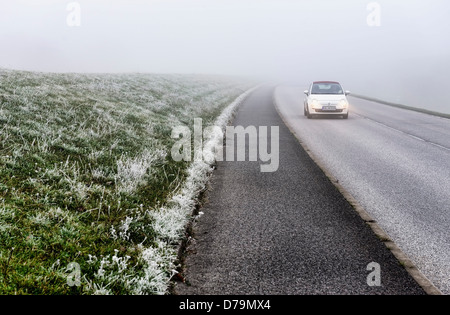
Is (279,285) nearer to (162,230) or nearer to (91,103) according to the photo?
(162,230)

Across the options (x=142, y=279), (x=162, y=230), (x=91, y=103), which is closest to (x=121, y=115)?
(x=91, y=103)

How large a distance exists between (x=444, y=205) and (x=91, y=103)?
9.86 meters

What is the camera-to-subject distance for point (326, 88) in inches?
728

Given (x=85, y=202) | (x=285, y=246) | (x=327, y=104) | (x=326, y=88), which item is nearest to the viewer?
(x=285, y=246)

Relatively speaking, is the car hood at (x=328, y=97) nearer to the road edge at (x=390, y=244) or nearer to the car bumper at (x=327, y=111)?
the car bumper at (x=327, y=111)

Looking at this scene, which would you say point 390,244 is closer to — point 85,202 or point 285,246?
point 285,246

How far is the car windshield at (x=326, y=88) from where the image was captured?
59.4ft

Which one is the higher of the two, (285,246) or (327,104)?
(327,104)

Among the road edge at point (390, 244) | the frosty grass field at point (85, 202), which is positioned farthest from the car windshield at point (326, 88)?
the road edge at point (390, 244)

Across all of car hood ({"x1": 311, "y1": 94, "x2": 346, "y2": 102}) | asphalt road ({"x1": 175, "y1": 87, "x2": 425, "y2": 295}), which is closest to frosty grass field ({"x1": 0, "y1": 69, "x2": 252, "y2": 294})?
asphalt road ({"x1": 175, "y1": 87, "x2": 425, "y2": 295})

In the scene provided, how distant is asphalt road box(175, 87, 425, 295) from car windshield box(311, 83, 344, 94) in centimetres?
1233

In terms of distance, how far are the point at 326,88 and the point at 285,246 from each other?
15.8 meters

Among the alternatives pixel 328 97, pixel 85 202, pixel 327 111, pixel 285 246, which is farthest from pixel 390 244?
pixel 328 97

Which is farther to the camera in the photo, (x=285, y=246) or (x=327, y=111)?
(x=327, y=111)
